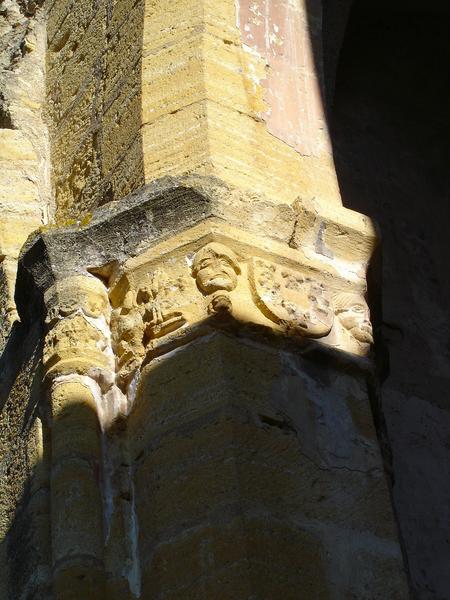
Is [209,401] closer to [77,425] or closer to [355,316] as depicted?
[77,425]

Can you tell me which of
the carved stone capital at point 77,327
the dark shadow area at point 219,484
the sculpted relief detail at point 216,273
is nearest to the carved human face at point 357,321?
the dark shadow area at point 219,484

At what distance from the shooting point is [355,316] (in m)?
4.85

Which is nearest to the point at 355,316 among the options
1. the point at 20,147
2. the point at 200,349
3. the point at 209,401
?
the point at 200,349

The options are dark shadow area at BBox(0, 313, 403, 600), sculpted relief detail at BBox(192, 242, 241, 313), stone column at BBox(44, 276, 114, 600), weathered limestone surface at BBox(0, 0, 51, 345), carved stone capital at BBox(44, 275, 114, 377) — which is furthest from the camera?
weathered limestone surface at BBox(0, 0, 51, 345)

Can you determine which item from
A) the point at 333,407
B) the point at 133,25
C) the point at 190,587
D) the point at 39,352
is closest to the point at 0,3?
the point at 133,25

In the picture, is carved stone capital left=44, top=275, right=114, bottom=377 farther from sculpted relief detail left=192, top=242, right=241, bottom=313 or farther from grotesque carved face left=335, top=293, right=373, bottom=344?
grotesque carved face left=335, top=293, right=373, bottom=344

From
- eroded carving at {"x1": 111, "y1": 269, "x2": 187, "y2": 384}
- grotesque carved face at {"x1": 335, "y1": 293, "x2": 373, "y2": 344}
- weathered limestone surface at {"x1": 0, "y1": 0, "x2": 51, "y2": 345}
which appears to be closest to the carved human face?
grotesque carved face at {"x1": 335, "y1": 293, "x2": 373, "y2": 344}

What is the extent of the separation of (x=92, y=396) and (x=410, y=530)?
157cm

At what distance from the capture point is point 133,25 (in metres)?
5.77

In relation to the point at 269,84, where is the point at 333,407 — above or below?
below

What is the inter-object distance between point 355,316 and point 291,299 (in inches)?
9.3

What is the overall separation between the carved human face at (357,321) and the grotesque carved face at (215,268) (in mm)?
376

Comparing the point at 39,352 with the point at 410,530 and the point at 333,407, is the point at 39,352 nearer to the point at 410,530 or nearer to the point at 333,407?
the point at 333,407

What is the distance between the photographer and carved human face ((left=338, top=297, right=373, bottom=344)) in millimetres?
4816
